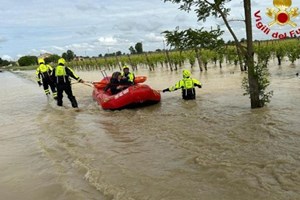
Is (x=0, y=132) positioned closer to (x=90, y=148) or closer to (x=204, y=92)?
(x=90, y=148)

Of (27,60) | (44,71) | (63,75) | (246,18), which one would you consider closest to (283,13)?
(246,18)

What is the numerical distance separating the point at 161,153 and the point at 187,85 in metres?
6.08

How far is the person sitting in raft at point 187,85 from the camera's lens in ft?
41.1

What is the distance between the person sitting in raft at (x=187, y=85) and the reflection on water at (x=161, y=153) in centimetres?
65

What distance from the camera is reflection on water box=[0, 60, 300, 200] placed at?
521cm

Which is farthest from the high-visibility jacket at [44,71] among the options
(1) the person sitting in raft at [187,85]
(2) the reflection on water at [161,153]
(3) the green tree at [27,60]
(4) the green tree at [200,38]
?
(3) the green tree at [27,60]

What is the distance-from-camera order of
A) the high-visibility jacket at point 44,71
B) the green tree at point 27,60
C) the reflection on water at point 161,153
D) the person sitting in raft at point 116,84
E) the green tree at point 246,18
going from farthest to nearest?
the green tree at point 27,60 < the high-visibility jacket at point 44,71 < the person sitting in raft at point 116,84 < the green tree at point 246,18 < the reflection on water at point 161,153

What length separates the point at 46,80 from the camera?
17047mm

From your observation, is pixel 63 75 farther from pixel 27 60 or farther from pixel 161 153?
pixel 27 60

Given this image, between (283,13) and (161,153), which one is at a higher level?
(283,13)

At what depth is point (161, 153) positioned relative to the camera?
702 centimetres

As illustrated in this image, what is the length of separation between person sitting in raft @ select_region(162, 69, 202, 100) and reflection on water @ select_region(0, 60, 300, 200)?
650 mm

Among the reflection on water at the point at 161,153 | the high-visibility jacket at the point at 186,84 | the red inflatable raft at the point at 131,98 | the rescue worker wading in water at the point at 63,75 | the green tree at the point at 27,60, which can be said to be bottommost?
the reflection on water at the point at 161,153

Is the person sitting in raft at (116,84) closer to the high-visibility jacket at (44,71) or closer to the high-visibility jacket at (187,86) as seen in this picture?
the high-visibility jacket at (187,86)
